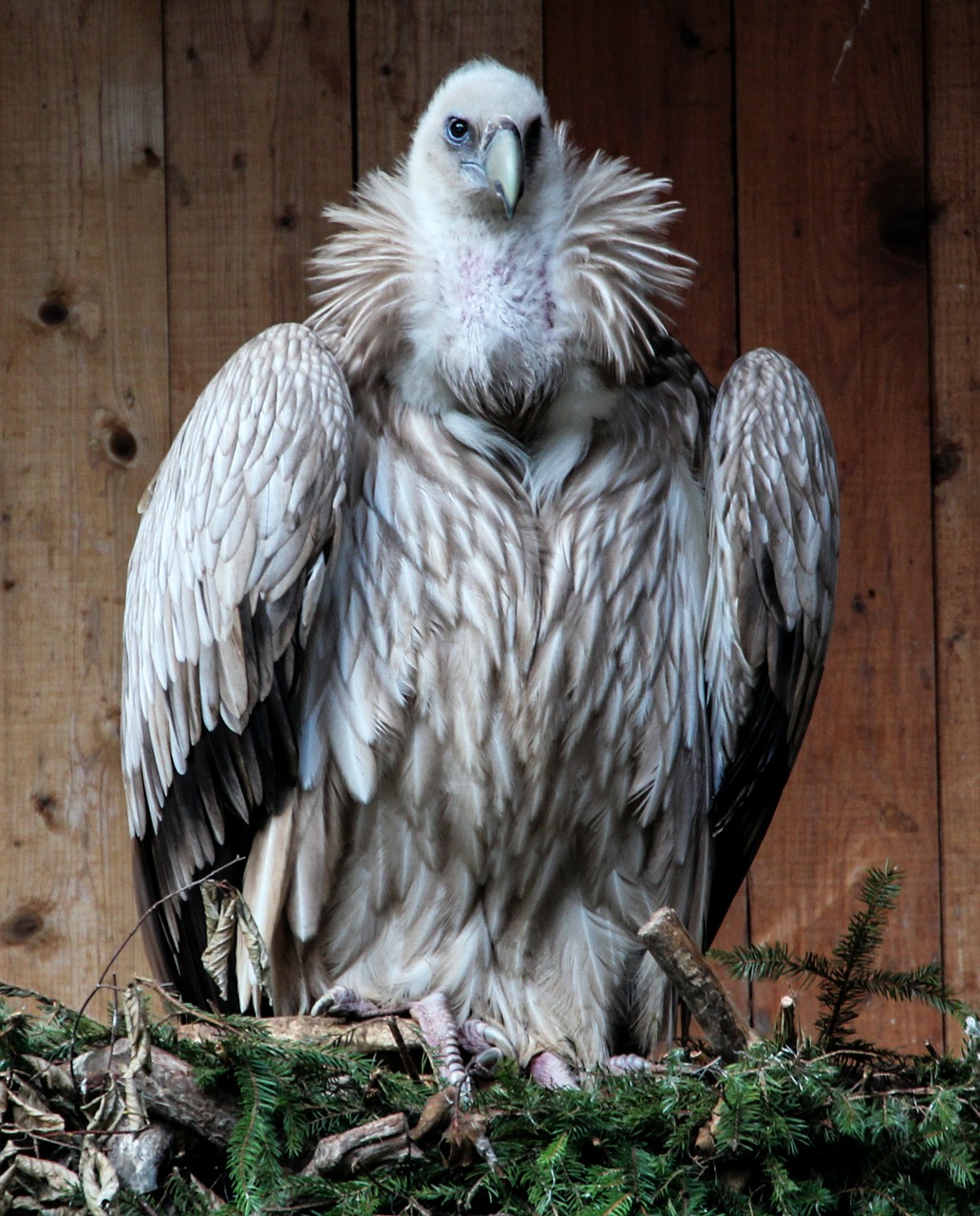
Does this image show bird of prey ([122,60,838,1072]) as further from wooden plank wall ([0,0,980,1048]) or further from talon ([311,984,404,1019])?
wooden plank wall ([0,0,980,1048])

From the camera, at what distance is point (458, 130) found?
8.97 feet

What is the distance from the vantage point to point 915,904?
358 centimetres

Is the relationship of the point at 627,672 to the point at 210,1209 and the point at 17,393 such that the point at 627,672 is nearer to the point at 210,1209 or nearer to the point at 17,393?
the point at 210,1209

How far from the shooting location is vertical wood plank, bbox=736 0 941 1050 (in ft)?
11.8

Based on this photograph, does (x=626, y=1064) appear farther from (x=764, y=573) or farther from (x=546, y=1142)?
(x=764, y=573)

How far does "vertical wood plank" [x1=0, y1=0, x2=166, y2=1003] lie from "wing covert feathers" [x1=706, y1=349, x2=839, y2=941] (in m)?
1.36

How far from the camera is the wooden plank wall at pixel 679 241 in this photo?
11.8ft

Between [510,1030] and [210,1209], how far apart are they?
3.19 feet

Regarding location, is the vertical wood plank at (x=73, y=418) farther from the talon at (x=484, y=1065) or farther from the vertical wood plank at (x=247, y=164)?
the talon at (x=484, y=1065)

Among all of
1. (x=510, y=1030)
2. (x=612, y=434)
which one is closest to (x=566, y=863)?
(x=510, y=1030)

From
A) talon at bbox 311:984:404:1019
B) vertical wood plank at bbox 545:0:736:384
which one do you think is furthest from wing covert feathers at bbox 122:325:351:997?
vertical wood plank at bbox 545:0:736:384

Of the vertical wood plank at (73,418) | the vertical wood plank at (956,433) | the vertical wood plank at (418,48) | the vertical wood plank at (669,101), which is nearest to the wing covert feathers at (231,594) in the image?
the vertical wood plank at (73,418)

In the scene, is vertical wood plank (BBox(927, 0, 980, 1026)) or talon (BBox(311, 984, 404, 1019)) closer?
talon (BBox(311, 984, 404, 1019))

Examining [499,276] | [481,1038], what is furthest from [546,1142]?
[499,276]
